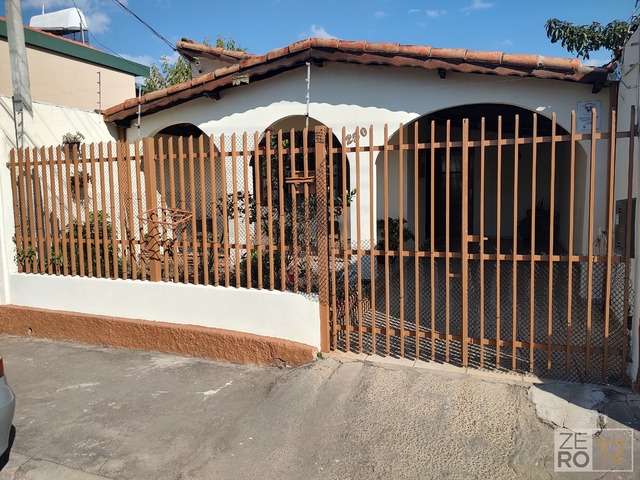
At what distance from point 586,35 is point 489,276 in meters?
4.91

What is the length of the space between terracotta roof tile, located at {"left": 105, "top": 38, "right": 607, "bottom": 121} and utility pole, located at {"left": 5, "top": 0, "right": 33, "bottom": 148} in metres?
2.18

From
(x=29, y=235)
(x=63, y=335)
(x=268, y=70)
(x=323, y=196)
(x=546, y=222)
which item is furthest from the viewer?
(x=546, y=222)

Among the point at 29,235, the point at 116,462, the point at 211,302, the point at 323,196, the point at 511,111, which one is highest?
the point at 511,111

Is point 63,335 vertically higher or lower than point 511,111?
lower

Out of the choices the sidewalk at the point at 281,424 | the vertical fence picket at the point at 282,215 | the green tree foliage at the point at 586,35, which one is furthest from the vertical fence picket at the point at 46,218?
the green tree foliage at the point at 586,35

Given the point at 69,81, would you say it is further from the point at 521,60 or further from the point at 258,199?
the point at 521,60

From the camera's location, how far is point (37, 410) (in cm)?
408

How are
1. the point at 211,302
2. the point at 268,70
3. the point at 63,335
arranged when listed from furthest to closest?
the point at 268,70 → the point at 63,335 → the point at 211,302

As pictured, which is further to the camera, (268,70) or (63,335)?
(268,70)

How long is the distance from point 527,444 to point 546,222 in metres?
9.52

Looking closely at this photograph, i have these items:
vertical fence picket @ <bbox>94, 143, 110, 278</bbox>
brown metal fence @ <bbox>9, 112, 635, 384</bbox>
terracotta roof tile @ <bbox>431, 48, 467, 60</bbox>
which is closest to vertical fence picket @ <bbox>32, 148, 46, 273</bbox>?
brown metal fence @ <bbox>9, 112, 635, 384</bbox>

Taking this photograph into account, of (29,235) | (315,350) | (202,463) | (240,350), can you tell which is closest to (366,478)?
(202,463)

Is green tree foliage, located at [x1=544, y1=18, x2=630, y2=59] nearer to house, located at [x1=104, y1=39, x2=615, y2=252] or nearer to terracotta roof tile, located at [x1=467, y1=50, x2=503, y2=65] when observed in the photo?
house, located at [x1=104, y1=39, x2=615, y2=252]

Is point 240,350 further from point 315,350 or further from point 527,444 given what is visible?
point 527,444
